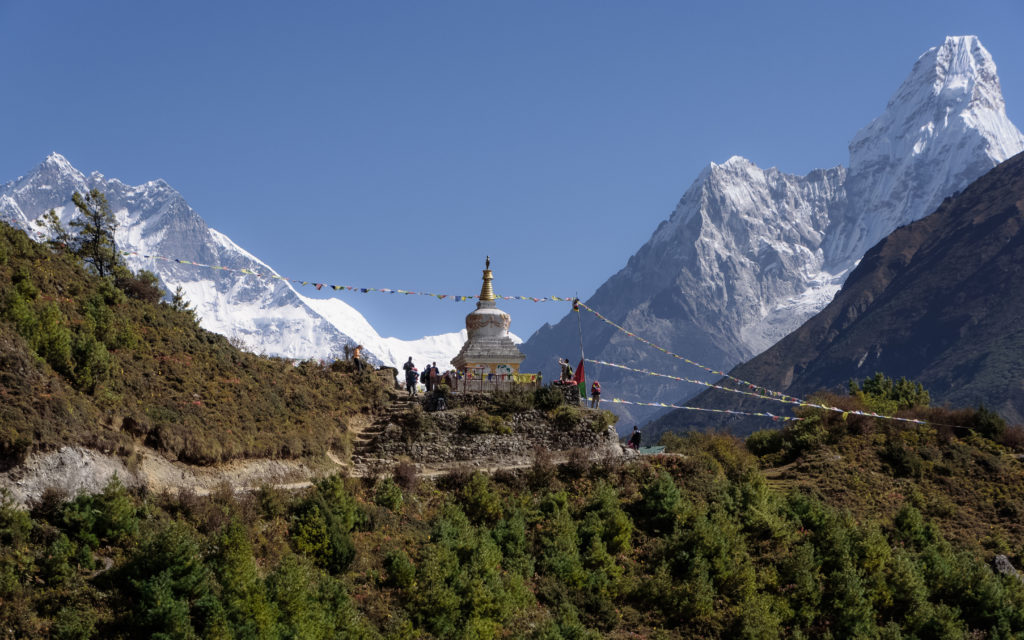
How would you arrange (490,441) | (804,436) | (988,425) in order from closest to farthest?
(490,441), (804,436), (988,425)

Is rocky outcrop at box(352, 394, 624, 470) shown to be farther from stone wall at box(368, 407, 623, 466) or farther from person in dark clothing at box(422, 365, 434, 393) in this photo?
person in dark clothing at box(422, 365, 434, 393)

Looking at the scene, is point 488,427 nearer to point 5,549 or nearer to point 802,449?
point 802,449

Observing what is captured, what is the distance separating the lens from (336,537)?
99.0 ft

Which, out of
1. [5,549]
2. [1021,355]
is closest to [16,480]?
[5,549]

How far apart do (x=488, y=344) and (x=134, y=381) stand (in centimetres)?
1935

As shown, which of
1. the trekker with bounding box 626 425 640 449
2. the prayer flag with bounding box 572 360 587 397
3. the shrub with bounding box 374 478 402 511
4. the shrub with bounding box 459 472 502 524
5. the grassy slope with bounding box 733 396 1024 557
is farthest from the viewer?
the prayer flag with bounding box 572 360 587 397

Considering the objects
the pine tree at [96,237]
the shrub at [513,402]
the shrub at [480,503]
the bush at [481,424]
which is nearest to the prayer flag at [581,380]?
the shrub at [513,402]

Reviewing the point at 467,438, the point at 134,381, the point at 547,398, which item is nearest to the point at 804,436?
the point at 547,398

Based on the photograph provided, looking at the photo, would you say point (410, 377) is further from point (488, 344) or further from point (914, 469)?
point (914, 469)

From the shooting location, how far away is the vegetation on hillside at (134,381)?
1120 inches

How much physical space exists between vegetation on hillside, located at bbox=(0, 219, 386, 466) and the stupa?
522cm

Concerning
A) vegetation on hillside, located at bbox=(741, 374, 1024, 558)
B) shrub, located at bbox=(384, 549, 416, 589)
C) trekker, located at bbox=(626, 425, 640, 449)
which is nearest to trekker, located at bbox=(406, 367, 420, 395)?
trekker, located at bbox=(626, 425, 640, 449)

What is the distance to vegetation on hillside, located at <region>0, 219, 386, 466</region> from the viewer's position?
28.4 meters

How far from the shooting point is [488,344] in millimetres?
49281
